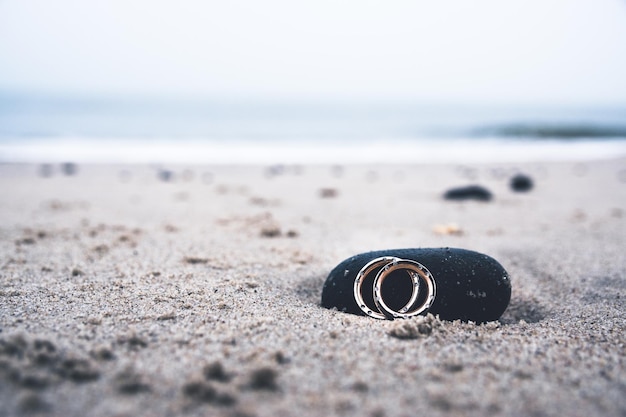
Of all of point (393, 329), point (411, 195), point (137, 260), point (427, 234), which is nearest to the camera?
point (393, 329)

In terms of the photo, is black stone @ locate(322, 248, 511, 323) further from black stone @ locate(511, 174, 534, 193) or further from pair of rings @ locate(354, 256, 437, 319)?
black stone @ locate(511, 174, 534, 193)

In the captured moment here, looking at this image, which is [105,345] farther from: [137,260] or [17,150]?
[17,150]

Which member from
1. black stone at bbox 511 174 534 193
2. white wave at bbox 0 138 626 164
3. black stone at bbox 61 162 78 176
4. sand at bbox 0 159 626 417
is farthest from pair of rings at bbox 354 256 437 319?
white wave at bbox 0 138 626 164

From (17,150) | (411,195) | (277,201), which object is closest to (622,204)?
(411,195)

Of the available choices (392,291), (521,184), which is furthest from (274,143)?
(392,291)

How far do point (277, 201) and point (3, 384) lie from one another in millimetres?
5180

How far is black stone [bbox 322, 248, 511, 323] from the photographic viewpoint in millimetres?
2512

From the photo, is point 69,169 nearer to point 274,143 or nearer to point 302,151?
point 302,151

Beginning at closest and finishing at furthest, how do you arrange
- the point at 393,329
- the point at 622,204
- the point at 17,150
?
1. the point at 393,329
2. the point at 622,204
3. the point at 17,150

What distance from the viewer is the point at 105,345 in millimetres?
2000

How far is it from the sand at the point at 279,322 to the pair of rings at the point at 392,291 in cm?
14

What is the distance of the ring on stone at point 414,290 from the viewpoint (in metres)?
2.44

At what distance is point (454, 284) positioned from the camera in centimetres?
254

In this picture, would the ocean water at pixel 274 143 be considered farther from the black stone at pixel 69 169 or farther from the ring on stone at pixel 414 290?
the ring on stone at pixel 414 290
